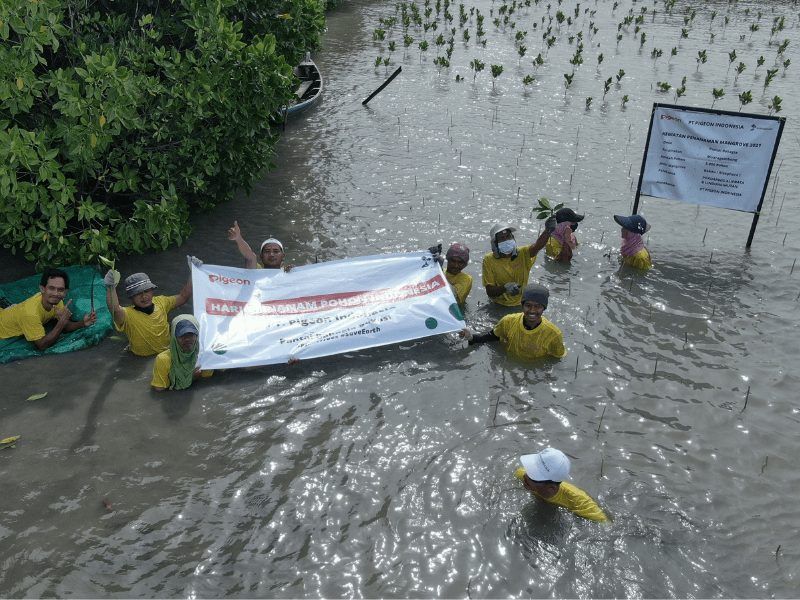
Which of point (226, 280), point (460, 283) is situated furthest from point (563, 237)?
point (226, 280)

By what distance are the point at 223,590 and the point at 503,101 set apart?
51.8ft

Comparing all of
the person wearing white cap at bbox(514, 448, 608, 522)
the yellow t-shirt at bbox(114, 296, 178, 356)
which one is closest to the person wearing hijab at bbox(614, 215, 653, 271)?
the person wearing white cap at bbox(514, 448, 608, 522)

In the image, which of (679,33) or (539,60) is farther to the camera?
(679,33)

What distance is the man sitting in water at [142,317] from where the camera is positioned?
24.4ft

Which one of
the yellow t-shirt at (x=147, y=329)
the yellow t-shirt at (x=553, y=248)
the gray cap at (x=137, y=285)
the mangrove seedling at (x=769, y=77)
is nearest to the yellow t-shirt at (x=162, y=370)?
the yellow t-shirt at (x=147, y=329)

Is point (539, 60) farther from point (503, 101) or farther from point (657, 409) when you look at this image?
point (657, 409)

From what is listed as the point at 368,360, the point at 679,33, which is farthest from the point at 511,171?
the point at 679,33

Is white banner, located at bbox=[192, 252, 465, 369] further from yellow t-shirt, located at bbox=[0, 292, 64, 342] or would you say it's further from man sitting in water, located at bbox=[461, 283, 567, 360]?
yellow t-shirt, located at bbox=[0, 292, 64, 342]

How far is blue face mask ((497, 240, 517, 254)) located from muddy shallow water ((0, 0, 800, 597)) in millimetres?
893

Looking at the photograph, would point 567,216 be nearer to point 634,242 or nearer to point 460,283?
point 634,242

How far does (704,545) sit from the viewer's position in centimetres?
546

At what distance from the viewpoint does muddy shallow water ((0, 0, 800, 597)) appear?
5.24 meters

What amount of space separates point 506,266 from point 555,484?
398 cm

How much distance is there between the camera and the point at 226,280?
7953 millimetres
